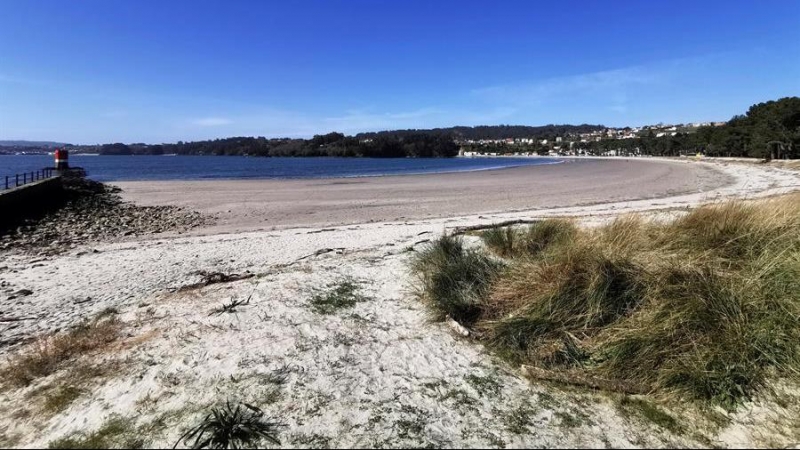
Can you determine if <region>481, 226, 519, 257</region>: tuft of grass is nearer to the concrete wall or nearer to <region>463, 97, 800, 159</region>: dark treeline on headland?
the concrete wall

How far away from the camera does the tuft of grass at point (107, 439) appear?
2936 mm

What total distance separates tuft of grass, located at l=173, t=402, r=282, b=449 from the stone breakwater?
414 inches

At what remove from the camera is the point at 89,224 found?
A: 16578 millimetres

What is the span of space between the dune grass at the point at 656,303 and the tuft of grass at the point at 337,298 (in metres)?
0.93

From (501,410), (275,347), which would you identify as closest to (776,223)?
(501,410)

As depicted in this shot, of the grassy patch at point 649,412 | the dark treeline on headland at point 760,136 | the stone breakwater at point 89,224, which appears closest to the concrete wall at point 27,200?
the stone breakwater at point 89,224

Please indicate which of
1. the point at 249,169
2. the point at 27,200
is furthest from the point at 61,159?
the point at 249,169

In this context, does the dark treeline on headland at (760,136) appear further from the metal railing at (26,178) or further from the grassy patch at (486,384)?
the metal railing at (26,178)

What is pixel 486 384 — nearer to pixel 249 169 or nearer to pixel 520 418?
pixel 520 418

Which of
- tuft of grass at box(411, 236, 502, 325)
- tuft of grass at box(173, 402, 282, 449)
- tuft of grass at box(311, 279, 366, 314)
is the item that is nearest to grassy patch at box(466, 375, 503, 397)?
tuft of grass at box(411, 236, 502, 325)

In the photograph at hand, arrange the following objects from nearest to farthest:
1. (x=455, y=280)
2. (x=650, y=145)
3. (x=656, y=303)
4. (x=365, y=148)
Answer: (x=656, y=303) < (x=455, y=280) < (x=650, y=145) < (x=365, y=148)

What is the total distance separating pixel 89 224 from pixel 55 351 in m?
14.9

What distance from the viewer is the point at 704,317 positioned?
4.04m

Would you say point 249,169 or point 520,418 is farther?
point 249,169
